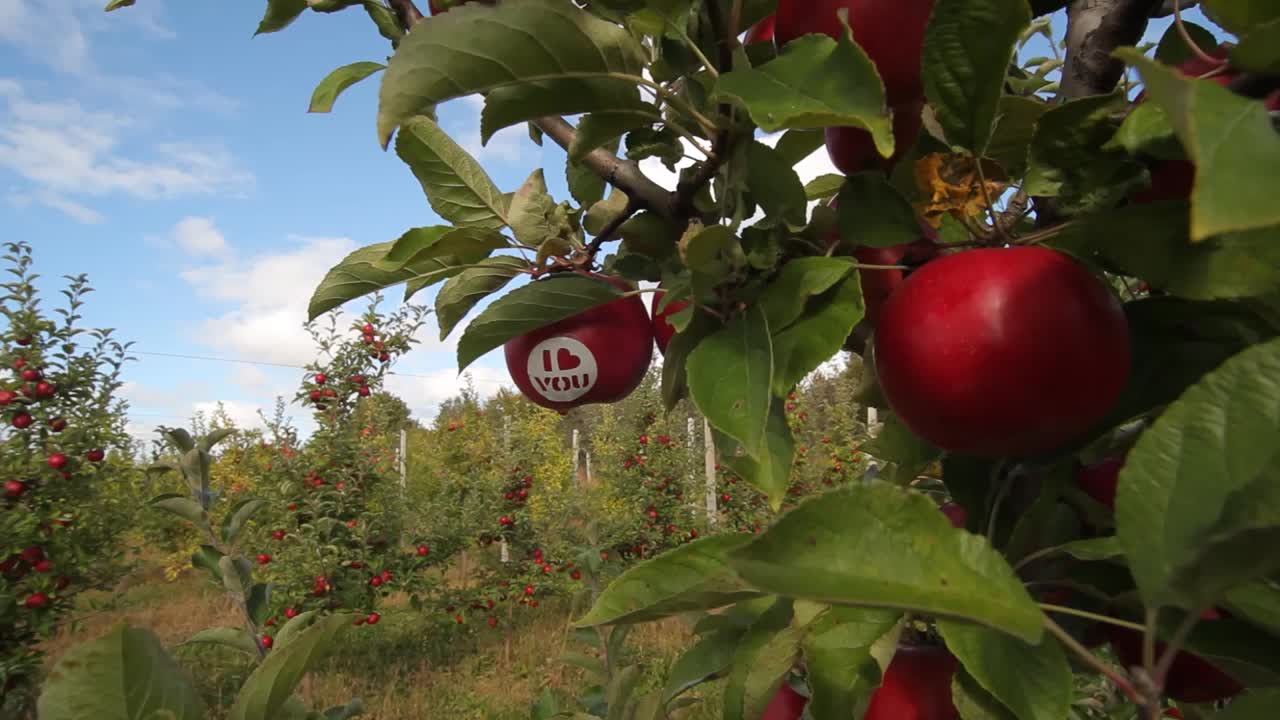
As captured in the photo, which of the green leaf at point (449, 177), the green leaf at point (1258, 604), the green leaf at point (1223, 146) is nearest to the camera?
the green leaf at point (1223, 146)

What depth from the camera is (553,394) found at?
2.49 ft

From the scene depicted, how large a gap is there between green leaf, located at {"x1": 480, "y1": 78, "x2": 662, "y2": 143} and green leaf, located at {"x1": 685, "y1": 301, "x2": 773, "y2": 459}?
6.4 inches

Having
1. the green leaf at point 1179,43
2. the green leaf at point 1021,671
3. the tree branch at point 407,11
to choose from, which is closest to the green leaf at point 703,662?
the green leaf at point 1021,671

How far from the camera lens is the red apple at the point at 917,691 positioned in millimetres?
480

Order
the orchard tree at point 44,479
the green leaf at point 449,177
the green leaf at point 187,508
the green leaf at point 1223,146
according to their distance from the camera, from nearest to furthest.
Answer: the green leaf at point 1223,146
the green leaf at point 449,177
the green leaf at point 187,508
the orchard tree at point 44,479

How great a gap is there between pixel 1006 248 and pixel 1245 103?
0.20m

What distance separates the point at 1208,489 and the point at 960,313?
0.16m

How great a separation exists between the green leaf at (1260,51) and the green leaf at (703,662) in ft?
1.60

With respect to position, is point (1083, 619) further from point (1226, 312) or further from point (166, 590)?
point (166, 590)

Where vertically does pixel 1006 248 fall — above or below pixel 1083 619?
above

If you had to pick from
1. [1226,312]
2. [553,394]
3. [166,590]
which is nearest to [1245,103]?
[1226,312]

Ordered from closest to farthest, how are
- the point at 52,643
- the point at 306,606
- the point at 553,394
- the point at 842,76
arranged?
the point at 842,76 → the point at 553,394 → the point at 306,606 → the point at 52,643

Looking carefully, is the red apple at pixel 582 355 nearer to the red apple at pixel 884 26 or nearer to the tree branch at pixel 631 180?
the tree branch at pixel 631 180

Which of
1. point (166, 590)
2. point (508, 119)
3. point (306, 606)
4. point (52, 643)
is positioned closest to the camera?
point (508, 119)
